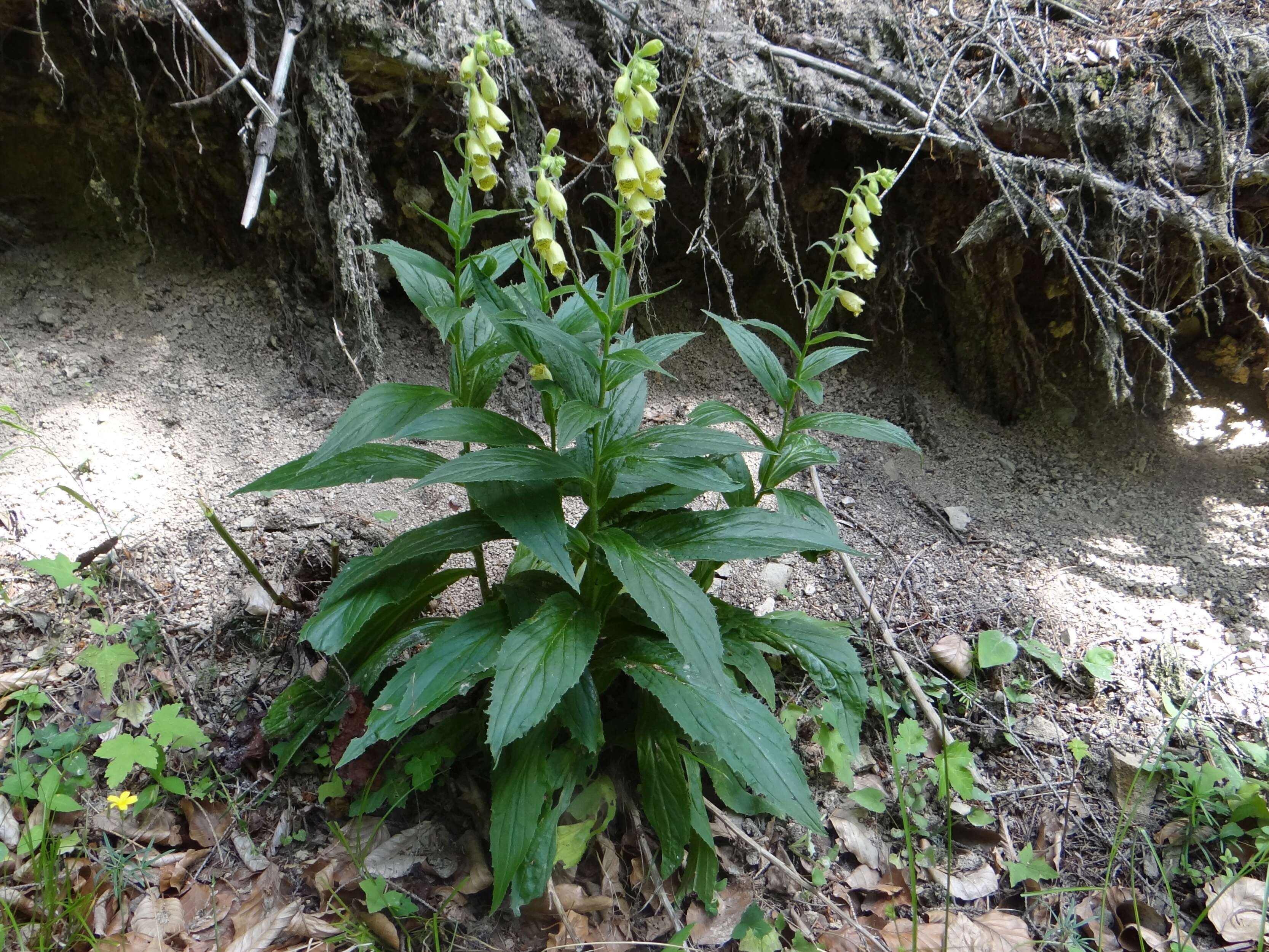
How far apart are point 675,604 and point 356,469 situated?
790 millimetres

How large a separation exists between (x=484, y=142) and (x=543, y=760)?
4.42 feet

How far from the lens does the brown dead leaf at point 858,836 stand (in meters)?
1.78

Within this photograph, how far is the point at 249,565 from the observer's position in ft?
5.93

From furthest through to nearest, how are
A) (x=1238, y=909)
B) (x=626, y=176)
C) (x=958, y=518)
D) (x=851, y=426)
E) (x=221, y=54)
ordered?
(x=958, y=518) < (x=221, y=54) < (x=851, y=426) < (x=1238, y=909) < (x=626, y=176)

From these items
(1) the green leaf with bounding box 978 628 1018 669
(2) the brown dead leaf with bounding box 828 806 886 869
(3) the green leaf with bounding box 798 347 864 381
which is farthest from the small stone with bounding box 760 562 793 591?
(3) the green leaf with bounding box 798 347 864 381

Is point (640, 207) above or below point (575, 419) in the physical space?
above

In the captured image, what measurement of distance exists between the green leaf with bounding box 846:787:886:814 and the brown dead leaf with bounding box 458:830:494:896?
0.99 meters

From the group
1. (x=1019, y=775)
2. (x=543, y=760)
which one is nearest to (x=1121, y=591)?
(x=1019, y=775)

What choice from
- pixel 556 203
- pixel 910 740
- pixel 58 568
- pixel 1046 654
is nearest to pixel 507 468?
pixel 556 203

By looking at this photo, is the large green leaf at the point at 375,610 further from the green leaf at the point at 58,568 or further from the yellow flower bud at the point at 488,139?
the yellow flower bud at the point at 488,139

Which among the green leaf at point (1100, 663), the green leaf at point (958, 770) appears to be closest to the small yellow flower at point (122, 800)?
the green leaf at point (958, 770)

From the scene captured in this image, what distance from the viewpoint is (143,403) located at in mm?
2432

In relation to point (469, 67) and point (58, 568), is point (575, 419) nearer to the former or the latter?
point (469, 67)

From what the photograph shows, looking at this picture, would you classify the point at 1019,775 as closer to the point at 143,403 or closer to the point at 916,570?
the point at 916,570
